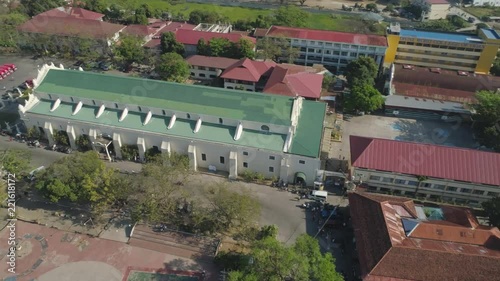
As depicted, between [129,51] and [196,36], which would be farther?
[196,36]

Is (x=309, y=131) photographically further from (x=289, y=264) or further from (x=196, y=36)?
(x=196, y=36)

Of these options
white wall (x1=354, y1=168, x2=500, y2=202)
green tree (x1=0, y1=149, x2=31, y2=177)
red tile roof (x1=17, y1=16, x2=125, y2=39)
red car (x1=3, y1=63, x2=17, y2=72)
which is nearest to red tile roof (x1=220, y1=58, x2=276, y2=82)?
white wall (x1=354, y1=168, x2=500, y2=202)

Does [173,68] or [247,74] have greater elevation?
[173,68]

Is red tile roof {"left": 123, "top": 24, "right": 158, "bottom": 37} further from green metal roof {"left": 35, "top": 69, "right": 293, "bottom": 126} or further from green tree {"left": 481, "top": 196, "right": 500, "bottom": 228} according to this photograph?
green tree {"left": 481, "top": 196, "right": 500, "bottom": 228}

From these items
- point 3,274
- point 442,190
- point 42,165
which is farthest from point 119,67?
point 442,190

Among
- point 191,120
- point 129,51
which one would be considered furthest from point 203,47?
point 191,120

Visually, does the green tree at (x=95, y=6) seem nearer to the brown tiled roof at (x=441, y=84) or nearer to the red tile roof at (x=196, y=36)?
the red tile roof at (x=196, y=36)

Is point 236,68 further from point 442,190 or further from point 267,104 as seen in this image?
point 442,190
